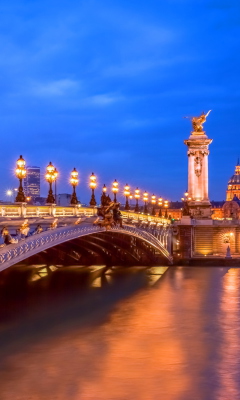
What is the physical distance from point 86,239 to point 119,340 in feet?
70.1

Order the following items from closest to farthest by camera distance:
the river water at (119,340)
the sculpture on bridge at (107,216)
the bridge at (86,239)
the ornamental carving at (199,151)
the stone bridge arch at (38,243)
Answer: the river water at (119,340)
the stone bridge arch at (38,243)
the bridge at (86,239)
the sculpture on bridge at (107,216)
the ornamental carving at (199,151)

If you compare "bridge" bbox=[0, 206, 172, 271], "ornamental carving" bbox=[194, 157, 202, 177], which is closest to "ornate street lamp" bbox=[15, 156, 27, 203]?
"bridge" bbox=[0, 206, 172, 271]

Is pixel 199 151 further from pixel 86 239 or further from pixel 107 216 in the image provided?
pixel 107 216

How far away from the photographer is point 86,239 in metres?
50.2

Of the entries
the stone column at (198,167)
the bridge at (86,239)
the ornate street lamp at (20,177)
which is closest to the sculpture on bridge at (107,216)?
the bridge at (86,239)

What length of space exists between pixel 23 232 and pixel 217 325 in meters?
11.4

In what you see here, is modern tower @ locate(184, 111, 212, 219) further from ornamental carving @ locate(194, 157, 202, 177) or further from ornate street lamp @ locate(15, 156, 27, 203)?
ornate street lamp @ locate(15, 156, 27, 203)

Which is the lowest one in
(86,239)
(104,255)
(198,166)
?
(104,255)

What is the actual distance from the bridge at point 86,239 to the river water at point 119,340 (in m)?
3.41

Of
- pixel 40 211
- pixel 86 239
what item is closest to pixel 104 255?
pixel 86 239

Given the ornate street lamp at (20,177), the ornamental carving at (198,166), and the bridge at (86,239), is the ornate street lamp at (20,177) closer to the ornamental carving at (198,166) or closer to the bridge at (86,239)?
the bridge at (86,239)

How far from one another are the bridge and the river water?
11.2ft

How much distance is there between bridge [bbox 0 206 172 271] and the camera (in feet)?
90.8

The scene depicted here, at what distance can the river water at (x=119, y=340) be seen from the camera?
21.5 metres
